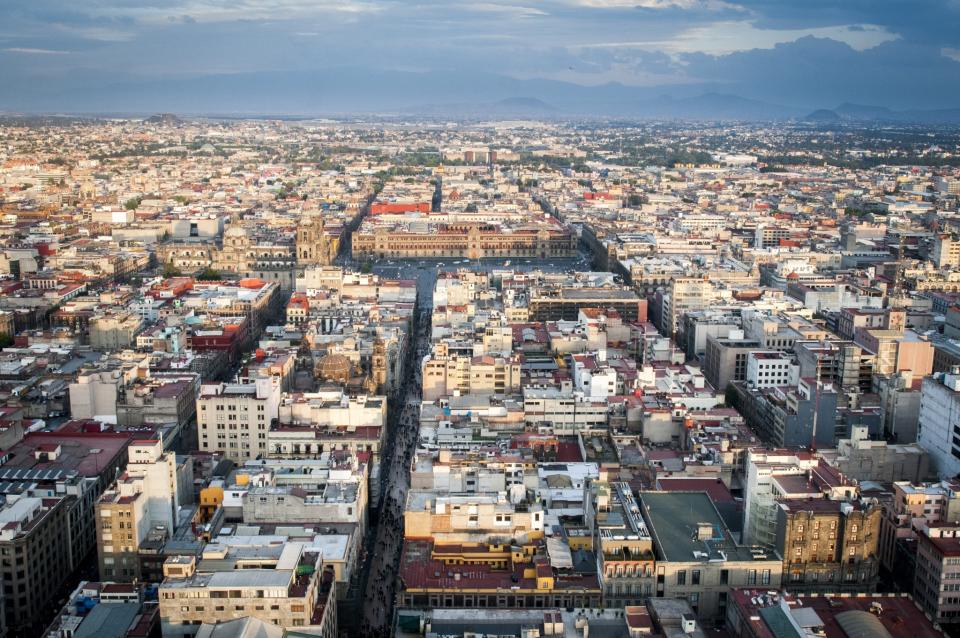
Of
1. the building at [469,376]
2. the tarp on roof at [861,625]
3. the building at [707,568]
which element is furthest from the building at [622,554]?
the building at [469,376]

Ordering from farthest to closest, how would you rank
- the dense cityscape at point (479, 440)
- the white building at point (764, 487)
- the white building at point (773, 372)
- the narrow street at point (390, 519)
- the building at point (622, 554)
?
the white building at point (773, 372), the white building at point (764, 487), the narrow street at point (390, 519), the building at point (622, 554), the dense cityscape at point (479, 440)

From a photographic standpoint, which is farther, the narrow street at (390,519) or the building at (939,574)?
the narrow street at (390,519)

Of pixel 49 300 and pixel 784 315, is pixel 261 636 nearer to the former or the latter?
pixel 784 315

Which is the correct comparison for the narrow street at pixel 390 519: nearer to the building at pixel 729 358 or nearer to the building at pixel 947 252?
the building at pixel 729 358

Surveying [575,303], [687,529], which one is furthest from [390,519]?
[575,303]

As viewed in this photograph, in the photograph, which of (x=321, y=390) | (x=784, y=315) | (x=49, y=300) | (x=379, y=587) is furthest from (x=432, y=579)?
(x=49, y=300)

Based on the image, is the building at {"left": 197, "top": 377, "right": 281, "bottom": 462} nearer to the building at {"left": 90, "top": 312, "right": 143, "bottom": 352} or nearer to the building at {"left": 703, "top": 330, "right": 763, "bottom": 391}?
the building at {"left": 90, "top": 312, "right": 143, "bottom": 352}

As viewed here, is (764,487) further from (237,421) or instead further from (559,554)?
(237,421)
